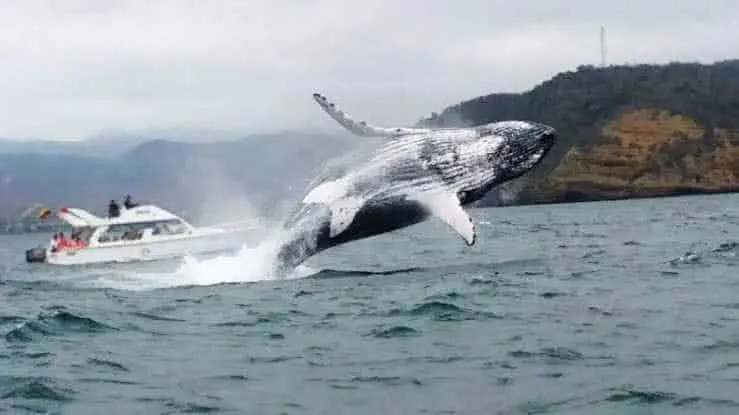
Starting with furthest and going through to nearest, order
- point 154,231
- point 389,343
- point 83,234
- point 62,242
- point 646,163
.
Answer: point 646,163 → point 83,234 → point 62,242 → point 154,231 → point 389,343

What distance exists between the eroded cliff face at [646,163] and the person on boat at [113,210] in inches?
3224

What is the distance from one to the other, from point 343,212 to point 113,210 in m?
26.8

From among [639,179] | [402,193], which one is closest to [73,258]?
[402,193]

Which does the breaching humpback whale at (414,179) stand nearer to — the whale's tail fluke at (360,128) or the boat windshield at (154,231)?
the whale's tail fluke at (360,128)

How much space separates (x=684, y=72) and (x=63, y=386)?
144 meters

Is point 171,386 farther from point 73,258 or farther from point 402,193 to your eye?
point 73,258

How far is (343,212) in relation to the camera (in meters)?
18.8

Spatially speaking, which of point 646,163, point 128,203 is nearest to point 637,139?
point 646,163

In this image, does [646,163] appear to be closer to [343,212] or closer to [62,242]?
[62,242]

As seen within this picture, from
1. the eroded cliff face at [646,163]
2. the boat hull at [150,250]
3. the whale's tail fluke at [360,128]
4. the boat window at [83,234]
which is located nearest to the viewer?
the whale's tail fluke at [360,128]

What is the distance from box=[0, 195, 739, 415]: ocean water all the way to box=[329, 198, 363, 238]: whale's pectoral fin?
109cm

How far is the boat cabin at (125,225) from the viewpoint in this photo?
42.5 m

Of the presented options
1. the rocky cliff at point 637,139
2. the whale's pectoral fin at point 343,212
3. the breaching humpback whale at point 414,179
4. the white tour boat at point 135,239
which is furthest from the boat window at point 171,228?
the rocky cliff at point 637,139

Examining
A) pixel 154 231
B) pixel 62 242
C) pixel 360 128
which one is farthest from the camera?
pixel 62 242
